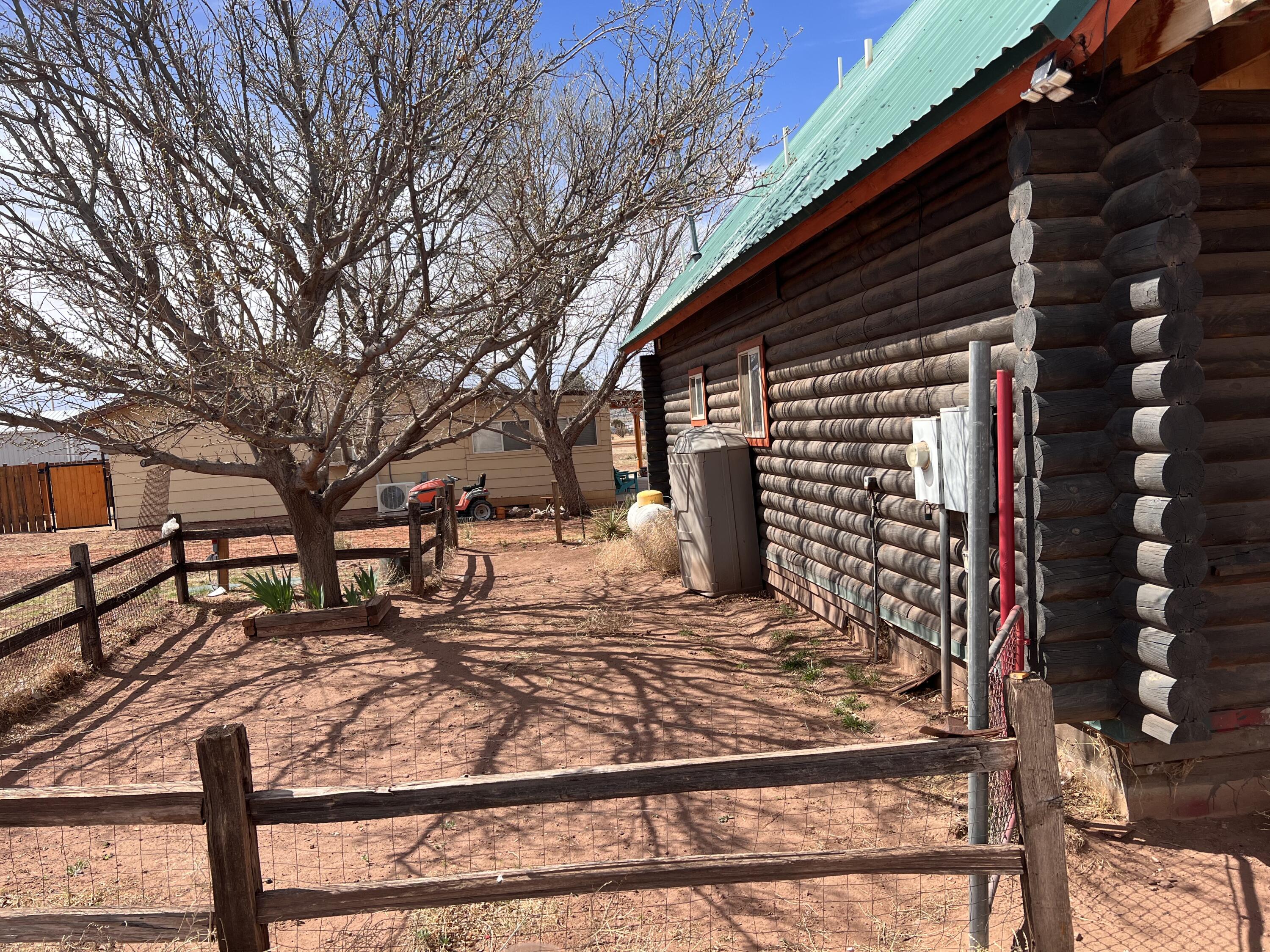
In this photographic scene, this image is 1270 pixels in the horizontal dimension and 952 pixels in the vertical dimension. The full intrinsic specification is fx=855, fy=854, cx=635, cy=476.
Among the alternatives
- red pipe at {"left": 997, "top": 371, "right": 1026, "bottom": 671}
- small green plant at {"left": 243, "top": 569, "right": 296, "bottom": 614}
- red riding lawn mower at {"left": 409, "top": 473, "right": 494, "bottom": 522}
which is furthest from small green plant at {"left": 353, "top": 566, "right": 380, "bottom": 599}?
red riding lawn mower at {"left": 409, "top": 473, "right": 494, "bottom": 522}

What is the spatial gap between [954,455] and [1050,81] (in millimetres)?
1592

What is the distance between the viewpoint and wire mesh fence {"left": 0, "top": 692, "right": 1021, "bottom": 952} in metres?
3.50

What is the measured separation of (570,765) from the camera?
5.05m

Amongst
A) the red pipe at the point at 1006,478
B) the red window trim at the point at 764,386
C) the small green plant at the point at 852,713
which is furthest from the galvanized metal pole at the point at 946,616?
the red window trim at the point at 764,386

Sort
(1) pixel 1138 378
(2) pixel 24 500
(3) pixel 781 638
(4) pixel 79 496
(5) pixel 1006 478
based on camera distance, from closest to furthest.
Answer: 1. (5) pixel 1006 478
2. (1) pixel 1138 378
3. (3) pixel 781 638
4. (2) pixel 24 500
5. (4) pixel 79 496

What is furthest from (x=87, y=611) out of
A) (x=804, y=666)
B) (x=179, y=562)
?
(x=804, y=666)

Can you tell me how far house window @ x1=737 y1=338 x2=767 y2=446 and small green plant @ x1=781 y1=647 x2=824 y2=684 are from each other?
266 cm

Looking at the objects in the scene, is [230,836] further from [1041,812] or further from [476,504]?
[476,504]

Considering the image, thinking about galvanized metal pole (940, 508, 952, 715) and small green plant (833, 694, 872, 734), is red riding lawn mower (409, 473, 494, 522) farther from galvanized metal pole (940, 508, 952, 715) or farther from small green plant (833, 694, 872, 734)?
galvanized metal pole (940, 508, 952, 715)

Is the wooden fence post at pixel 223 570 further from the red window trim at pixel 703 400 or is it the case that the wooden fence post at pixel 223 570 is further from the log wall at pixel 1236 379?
the log wall at pixel 1236 379

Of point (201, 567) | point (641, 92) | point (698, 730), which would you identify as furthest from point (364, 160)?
point (698, 730)

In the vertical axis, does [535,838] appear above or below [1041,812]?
below

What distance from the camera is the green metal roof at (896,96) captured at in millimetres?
3778

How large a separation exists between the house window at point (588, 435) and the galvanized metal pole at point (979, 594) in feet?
62.1
